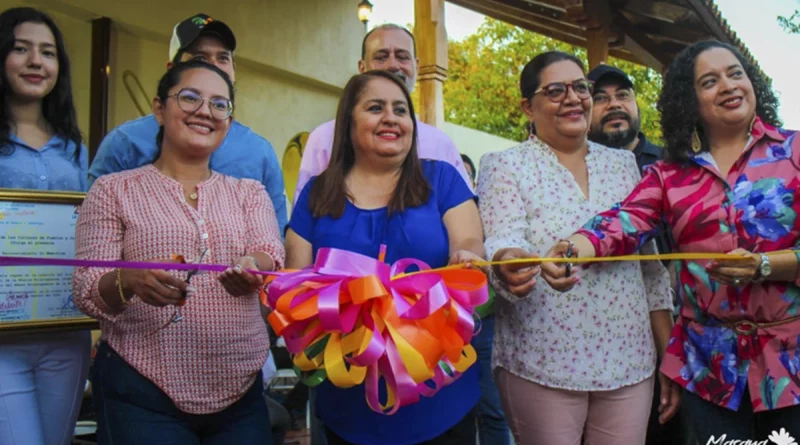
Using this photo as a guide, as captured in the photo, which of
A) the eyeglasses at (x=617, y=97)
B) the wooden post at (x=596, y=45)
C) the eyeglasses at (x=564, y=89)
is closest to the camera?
the eyeglasses at (x=564, y=89)

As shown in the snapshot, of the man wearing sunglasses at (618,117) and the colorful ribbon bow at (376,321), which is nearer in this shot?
the colorful ribbon bow at (376,321)

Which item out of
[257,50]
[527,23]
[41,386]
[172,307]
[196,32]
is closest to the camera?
[172,307]

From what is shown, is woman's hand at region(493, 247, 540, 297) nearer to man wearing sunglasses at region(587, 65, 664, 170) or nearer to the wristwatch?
the wristwatch

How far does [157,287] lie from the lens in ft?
7.20

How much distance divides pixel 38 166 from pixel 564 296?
2050mm

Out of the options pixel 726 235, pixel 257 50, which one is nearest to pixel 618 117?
pixel 726 235

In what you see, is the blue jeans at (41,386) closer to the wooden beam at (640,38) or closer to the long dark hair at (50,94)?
the long dark hair at (50,94)

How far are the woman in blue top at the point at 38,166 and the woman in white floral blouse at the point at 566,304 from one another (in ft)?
5.28

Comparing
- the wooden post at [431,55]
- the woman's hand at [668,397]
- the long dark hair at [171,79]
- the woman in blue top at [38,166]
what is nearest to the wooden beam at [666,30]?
the wooden post at [431,55]

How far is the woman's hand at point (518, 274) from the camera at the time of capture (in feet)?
8.23

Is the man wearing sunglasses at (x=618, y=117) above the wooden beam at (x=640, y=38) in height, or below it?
below

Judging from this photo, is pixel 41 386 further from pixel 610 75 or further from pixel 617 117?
pixel 610 75

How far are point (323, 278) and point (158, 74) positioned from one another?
6022 millimetres

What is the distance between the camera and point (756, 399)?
2.49 meters
